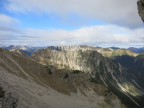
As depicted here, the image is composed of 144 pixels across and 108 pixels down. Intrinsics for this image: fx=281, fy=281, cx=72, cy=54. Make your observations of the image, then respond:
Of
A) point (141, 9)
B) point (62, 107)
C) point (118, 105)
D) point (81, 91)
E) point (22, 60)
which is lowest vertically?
point (118, 105)

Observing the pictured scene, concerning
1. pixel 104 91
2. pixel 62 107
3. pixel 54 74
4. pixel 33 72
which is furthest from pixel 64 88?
pixel 62 107

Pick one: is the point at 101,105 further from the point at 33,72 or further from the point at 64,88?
the point at 33,72

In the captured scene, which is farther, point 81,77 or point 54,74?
point 81,77

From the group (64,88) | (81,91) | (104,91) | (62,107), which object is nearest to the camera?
(62,107)

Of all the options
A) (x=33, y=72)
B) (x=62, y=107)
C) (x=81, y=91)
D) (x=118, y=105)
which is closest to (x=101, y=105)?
(x=81, y=91)

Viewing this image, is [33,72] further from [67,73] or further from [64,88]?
[67,73]

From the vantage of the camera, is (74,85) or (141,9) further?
(74,85)

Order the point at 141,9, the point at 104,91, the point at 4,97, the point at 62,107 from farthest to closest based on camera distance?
1. the point at 104,91
2. the point at 62,107
3. the point at 141,9
4. the point at 4,97

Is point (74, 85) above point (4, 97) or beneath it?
beneath

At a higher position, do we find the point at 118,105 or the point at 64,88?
the point at 64,88
